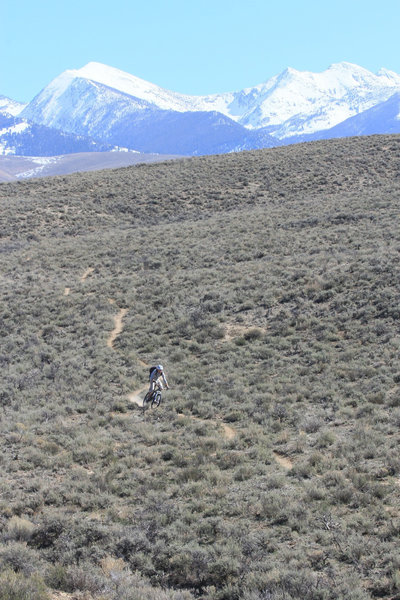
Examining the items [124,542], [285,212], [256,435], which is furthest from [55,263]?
[124,542]

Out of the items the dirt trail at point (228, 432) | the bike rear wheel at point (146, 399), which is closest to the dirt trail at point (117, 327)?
the bike rear wheel at point (146, 399)

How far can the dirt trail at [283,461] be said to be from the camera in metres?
9.98

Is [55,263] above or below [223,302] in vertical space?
above

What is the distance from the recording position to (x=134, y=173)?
57156 millimetres

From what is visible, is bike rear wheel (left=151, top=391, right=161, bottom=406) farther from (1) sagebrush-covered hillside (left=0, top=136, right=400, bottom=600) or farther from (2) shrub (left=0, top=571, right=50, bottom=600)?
(2) shrub (left=0, top=571, right=50, bottom=600)

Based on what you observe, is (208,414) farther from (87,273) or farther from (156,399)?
(87,273)

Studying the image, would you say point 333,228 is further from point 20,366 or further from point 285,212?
point 20,366

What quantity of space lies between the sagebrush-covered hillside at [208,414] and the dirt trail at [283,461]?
76mm

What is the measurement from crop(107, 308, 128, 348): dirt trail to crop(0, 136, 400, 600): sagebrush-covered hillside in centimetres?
13

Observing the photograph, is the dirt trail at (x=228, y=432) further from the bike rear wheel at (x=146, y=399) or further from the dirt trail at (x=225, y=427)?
the bike rear wheel at (x=146, y=399)

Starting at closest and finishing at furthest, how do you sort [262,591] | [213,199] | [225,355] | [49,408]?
1. [262,591]
2. [49,408]
3. [225,355]
4. [213,199]

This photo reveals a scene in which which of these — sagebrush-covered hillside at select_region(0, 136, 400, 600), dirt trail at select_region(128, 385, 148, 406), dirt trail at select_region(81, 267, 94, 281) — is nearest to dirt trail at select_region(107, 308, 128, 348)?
sagebrush-covered hillside at select_region(0, 136, 400, 600)

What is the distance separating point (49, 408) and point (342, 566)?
369 inches

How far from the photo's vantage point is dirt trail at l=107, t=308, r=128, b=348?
19.7 m
